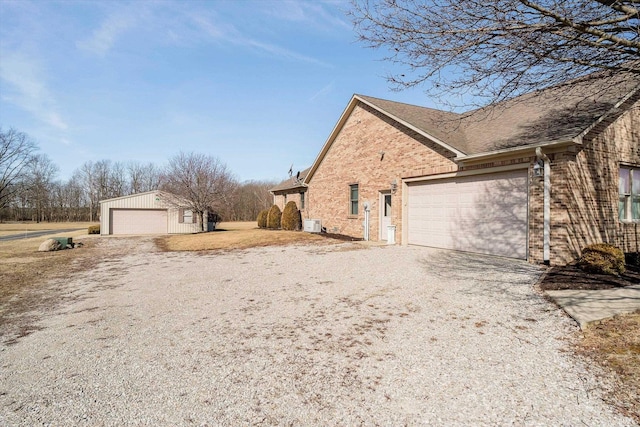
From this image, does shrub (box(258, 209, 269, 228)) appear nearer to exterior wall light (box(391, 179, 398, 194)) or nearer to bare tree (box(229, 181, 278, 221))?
exterior wall light (box(391, 179, 398, 194))

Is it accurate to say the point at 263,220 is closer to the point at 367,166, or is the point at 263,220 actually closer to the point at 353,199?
the point at 353,199

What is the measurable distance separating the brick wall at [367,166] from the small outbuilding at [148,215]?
13072 millimetres

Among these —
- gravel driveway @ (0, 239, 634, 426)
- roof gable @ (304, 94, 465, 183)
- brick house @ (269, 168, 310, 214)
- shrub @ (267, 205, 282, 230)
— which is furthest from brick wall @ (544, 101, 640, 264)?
shrub @ (267, 205, 282, 230)

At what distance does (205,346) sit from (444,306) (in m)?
3.88

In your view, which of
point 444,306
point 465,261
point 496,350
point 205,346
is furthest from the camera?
point 465,261

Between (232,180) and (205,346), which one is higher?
(232,180)

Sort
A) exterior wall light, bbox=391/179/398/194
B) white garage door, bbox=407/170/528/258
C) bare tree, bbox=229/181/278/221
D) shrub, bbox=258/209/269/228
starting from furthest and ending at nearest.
A: bare tree, bbox=229/181/278/221 → shrub, bbox=258/209/269/228 → exterior wall light, bbox=391/179/398/194 → white garage door, bbox=407/170/528/258

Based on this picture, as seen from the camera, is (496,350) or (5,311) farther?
(5,311)

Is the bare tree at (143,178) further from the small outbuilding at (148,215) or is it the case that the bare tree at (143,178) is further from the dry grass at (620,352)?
the dry grass at (620,352)

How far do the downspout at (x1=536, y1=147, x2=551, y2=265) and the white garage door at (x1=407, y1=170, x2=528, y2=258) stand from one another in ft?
2.06

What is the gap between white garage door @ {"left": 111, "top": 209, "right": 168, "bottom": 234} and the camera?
1141 inches

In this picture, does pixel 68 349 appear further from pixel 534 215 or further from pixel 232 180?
pixel 232 180


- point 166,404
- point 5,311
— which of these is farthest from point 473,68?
point 5,311

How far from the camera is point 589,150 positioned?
9531 millimetres
